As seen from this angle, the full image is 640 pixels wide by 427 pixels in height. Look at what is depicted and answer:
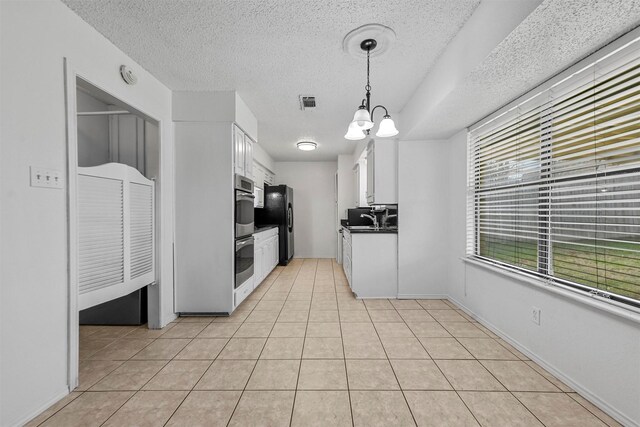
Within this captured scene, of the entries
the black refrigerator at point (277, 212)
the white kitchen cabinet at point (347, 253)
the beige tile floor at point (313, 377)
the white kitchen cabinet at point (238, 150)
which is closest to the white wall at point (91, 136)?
the white kitchen cabinet at point (238, 150)

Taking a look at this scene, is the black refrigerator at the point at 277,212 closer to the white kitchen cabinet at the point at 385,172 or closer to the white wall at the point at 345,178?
the white wall at the point at 345,178

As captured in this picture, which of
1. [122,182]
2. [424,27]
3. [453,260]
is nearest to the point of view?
[424,27]

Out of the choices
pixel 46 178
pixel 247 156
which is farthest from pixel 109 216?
pixel 247 156

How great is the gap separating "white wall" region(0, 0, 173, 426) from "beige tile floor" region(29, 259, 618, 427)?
0.27m

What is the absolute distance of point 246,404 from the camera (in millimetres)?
1691

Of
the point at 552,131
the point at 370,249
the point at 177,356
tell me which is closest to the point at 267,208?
the point at 370,249

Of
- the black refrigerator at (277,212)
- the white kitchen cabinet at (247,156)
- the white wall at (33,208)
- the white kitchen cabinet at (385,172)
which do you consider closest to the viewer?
the white wall at (33,208)

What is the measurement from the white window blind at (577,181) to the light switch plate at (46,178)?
10.6ft

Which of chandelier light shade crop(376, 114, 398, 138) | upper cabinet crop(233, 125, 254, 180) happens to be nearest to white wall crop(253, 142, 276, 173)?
upper cabinet crop(233, 125, 254, 180)

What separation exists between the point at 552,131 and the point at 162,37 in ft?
9.74

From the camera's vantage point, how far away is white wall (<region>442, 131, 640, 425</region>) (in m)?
1.50

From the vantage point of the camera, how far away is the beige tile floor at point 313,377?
1589 mm

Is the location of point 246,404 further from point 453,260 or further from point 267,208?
point 267,208

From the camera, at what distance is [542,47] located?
5.53ft
